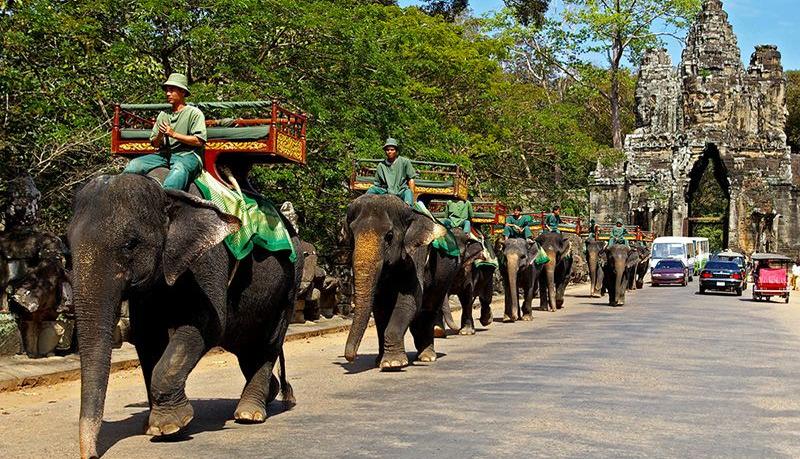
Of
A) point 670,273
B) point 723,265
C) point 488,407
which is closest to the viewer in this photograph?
point 488,407

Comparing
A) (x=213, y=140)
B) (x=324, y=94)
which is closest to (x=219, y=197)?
(x=213, y=140)

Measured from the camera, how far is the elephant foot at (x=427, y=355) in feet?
47.6

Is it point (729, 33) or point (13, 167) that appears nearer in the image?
point (13, 167)

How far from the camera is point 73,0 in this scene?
19.9 metres

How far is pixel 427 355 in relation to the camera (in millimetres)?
14578

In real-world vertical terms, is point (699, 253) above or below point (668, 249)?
below

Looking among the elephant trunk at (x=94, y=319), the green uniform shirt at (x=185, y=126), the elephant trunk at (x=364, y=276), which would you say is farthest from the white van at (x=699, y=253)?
the elephant trunk at (x=94, y=319)

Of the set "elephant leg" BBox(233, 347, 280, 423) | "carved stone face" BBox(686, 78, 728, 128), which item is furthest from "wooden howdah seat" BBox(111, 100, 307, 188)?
"carved stone face" BBox(686, 78, 728, 128)

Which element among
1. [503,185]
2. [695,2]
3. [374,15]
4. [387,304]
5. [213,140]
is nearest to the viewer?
[213,140]

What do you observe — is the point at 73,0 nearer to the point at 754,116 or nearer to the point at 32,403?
the point at 32,403

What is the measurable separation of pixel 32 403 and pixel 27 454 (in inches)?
131

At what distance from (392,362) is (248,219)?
4.75 m

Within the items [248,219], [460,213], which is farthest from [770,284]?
[248,219]

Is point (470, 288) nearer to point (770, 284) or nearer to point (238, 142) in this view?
point (238, 142)
